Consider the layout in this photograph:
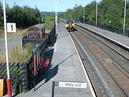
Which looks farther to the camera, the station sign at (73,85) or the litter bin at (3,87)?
the litter bin at (3,87)

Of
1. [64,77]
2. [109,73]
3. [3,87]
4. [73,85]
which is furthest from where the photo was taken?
[109,73]

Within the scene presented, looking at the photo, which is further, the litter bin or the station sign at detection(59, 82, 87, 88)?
the litter bin

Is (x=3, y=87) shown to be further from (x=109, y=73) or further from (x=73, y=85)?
(x=109, y=73)

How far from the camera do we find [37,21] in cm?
8556

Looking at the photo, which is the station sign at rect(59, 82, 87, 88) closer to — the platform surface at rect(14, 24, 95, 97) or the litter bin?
the platform surface at rect(14, 24, 95, 97)

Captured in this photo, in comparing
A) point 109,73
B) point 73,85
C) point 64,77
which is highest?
point 73,85

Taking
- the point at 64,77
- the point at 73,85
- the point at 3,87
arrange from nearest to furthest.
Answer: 1. the point at 73,85
2. the point at 3,87
3. the point at 64,77

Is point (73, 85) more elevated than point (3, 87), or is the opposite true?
point (73, 85)

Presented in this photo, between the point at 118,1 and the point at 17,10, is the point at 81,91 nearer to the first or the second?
the point at 17,10

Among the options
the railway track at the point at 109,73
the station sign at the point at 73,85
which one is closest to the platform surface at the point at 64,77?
the railway track at the point at 109,73

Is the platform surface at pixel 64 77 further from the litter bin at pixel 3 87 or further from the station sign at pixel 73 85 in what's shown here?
the station sign at pixel 73 85

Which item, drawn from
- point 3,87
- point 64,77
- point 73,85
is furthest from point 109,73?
point 73,85

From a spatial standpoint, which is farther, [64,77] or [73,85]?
[64,77]

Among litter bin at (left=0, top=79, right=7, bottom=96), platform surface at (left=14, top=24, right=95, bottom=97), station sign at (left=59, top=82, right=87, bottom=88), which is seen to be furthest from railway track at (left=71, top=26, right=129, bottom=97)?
station sign at (left=59, top=82, right=87, bottom=88)
